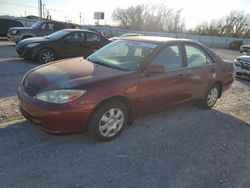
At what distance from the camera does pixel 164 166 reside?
357cm

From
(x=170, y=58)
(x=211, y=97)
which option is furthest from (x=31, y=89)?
(x=211, y=97)

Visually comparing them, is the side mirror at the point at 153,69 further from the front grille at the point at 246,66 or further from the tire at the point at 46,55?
the tire at the point at 46,55

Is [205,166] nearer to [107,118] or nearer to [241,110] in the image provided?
[107,118]

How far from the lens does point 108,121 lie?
4027 mm

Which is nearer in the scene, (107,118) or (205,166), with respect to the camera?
(205,166)

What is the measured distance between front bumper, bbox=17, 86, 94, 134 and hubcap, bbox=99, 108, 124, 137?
0.29m

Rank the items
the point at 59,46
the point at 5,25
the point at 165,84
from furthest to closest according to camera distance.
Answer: the point at 5,25
the point at 59,46
the point at 165,84

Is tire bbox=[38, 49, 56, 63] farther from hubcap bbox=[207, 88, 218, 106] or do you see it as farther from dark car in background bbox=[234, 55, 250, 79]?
dark car in background bbox=[234, 55, 250, 79]

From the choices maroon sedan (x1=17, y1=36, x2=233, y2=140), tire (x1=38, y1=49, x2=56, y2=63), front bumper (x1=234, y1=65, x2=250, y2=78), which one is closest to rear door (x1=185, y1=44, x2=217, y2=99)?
maroon sedan (x1=17, y1=36, x2=233, y2=140)

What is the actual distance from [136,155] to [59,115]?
1.19 meters

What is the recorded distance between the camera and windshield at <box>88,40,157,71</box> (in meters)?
4.47

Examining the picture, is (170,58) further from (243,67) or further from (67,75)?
(243,67)

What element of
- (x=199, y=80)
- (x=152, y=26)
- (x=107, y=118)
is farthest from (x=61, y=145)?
(x=152, y=26)

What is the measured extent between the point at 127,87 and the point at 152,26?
70409 mm
